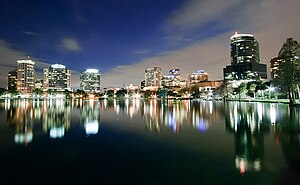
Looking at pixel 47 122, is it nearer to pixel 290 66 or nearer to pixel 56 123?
pixel 56 123

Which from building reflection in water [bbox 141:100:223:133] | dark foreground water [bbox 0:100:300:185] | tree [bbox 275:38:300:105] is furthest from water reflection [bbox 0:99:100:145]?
tree [bbox 275:38:300:105]

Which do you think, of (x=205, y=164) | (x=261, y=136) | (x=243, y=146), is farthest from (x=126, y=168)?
(x=261, y=136)

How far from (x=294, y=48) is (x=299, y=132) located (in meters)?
39.7

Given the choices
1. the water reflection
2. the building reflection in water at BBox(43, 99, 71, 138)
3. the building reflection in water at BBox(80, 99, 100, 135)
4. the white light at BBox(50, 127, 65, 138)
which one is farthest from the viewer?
the building reflection in water at BBox(80, 99, 100, 135)

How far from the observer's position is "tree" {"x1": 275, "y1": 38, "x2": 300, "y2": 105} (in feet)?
145

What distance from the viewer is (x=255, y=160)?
8.66 meters

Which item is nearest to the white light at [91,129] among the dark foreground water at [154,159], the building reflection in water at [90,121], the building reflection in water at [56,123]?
the building reflection in water at [90,121]

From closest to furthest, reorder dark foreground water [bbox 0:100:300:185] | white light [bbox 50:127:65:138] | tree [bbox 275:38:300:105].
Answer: dark foreground water [bbox 0:100:300:185] < white light [bbox 50:127:65:138] < tree [bbox 275:38:300:105]

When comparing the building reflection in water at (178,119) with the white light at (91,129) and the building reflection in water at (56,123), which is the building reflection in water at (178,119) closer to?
the white light at (91,129)

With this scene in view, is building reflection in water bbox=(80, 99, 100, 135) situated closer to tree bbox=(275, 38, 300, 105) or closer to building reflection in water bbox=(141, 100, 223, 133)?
building reflection in water bbox=(141, 100, 223, 133)

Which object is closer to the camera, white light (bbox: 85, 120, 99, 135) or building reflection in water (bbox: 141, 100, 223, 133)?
white light (bbox: 85, 120, 99, 135)

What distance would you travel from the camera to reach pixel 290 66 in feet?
145

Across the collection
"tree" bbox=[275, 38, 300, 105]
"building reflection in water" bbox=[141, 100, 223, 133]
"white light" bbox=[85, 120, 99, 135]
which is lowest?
"white light" bbox=[85, 120, 99, 135]

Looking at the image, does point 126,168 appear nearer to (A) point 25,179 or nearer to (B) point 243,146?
(A) point 25,179
